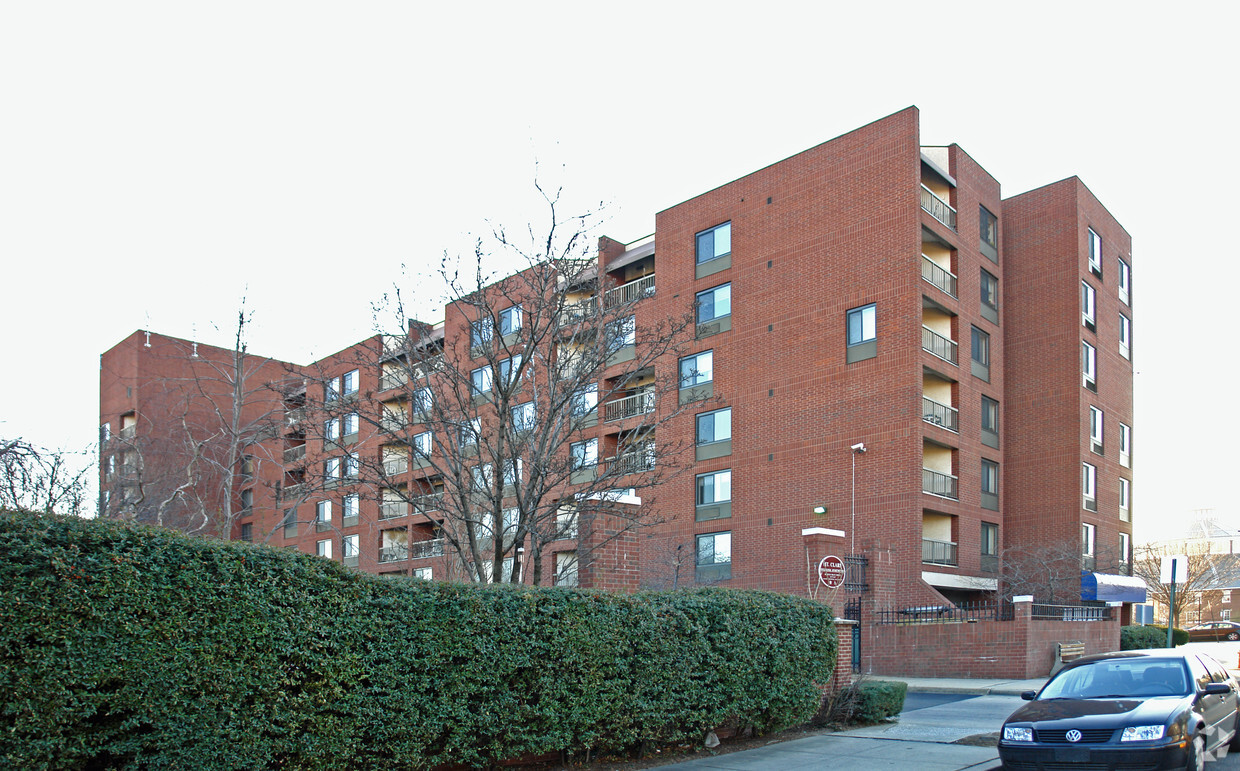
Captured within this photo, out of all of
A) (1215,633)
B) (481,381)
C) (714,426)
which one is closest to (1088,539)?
(714,426)

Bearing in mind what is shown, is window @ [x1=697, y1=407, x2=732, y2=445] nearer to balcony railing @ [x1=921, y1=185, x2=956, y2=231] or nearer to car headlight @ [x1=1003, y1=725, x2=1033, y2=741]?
balcony railing @ [x1=921, y1=185, x2=956, y2=231]

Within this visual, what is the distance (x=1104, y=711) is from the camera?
33.5 feet

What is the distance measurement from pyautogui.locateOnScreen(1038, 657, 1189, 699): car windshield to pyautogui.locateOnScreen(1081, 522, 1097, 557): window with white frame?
86.8 feet

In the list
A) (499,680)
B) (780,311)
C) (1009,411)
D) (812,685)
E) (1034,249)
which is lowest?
(812,685)

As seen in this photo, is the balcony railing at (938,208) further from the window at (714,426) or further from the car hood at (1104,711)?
the car hood at (1104,711)

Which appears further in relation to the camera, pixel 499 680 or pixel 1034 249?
pixel 1034 249

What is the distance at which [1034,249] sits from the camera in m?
38.1

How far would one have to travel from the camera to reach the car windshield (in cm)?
1085

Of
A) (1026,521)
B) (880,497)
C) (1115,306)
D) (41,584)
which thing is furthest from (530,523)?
(1115,306)

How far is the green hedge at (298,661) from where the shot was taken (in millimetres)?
7234

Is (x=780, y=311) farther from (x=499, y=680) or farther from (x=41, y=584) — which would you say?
(x=41, y=584)

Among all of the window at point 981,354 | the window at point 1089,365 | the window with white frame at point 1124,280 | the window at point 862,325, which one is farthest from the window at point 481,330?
the window with white frame at point 1124,280

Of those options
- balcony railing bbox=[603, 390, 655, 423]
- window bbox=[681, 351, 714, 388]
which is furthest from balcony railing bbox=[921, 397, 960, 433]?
balcony railing bbox=[603, 390, 655, 423]

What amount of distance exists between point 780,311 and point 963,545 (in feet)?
31.9
